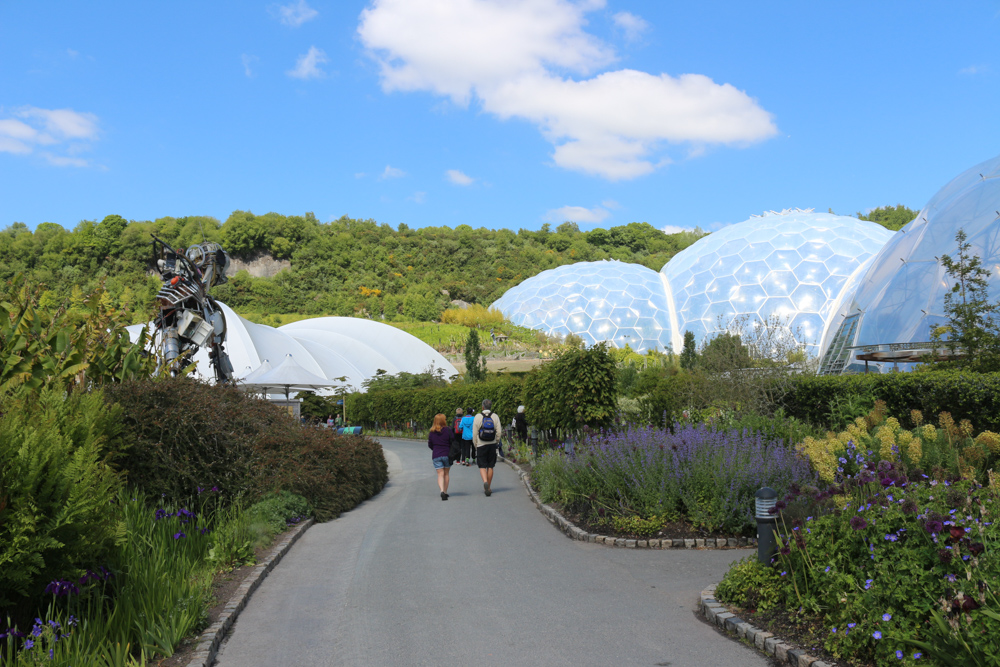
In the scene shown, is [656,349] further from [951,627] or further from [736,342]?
[951,627]

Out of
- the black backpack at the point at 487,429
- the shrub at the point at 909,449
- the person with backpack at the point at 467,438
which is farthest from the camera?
the person with backpack at the point at 467,438

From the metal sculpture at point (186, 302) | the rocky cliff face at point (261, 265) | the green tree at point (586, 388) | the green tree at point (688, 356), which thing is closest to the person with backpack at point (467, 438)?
the green tree at point (586, 388)

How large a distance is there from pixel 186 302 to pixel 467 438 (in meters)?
6.78

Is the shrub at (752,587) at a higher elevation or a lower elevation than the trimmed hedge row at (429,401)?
lower

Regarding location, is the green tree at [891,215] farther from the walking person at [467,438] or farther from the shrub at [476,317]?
the walking person at [467,438]

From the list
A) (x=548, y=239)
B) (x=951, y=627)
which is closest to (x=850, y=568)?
(x=951, y=627)

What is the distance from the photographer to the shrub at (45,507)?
387 centimetres

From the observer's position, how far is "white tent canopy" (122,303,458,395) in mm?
40312

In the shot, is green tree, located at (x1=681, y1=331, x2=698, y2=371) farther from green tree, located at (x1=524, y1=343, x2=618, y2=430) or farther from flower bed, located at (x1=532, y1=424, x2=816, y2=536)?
flower bed, located at (x1=532, y1=424, x2=816, y2=536)

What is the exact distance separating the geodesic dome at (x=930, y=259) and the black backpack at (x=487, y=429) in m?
11.1

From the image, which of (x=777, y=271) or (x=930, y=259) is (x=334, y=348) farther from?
(x=930, y=259)

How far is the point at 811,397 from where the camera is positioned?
12289 mm

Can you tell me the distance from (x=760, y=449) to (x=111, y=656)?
6.99 metres

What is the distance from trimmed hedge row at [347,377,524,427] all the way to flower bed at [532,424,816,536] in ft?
37.6
